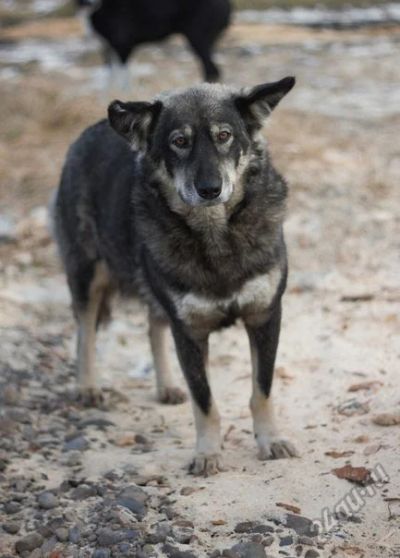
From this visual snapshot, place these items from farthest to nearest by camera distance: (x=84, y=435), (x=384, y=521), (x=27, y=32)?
(x=27, y=32), (x=84, y=435), (x=384, y=521)

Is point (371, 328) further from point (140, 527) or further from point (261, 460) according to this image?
point (140, 527)

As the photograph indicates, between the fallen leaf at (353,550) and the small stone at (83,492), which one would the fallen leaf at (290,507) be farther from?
the small stone at (83,492)

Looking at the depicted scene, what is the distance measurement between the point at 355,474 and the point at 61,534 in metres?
1.24

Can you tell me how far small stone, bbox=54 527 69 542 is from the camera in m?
3.95

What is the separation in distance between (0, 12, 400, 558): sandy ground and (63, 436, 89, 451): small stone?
0.12 ft

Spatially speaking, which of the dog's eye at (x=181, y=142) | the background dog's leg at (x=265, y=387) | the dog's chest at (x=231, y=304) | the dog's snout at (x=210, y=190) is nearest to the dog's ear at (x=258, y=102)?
the dog's eye at (x=181, y=142)

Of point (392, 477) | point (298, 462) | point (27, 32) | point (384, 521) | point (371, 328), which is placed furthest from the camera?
point (27, 32)

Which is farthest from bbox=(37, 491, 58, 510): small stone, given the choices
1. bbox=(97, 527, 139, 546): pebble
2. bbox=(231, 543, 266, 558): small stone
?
bbox=(231, 543, 266, 558): small stone

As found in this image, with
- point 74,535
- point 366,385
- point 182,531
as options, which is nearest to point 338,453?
point 366,385

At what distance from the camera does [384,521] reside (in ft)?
12.5

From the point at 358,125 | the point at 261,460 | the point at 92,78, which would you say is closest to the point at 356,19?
the point at 92,78

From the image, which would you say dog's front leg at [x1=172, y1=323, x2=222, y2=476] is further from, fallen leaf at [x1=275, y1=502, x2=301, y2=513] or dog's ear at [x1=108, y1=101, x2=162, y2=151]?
dog's ear at [x1=108, y1=101, x2=162, y2=151]

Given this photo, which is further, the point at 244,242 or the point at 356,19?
the point at 356,19

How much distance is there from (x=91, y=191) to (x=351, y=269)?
219 cm
